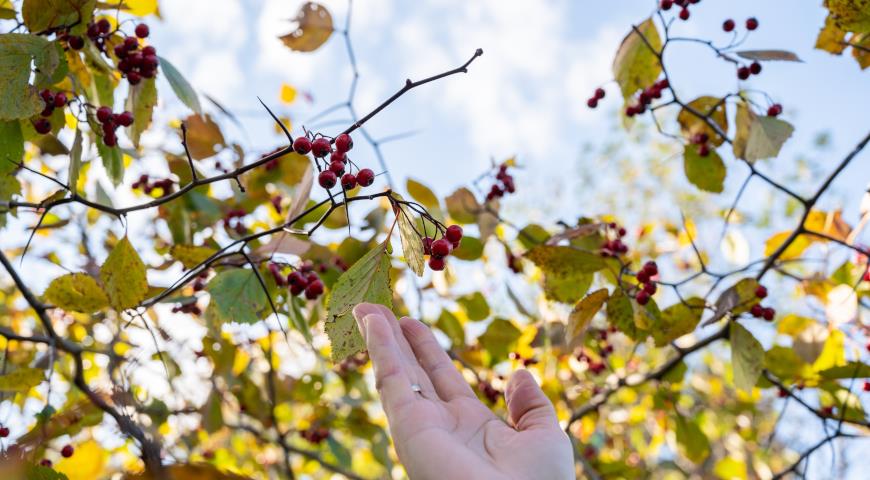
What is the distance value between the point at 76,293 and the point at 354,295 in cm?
84

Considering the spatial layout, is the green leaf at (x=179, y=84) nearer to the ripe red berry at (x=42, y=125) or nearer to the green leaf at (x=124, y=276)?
the ripe red berry at (x=42, y=125)

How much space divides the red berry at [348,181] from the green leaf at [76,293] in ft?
2.70

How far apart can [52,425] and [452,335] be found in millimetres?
1701

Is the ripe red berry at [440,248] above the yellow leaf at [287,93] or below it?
below

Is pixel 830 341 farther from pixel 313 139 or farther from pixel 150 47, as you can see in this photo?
pixel 150 47

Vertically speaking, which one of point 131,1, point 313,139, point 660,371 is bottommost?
point 313,139

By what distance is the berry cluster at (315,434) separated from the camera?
3639 millimetres

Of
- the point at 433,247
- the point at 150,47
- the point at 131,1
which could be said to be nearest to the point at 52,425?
the point at 150,47

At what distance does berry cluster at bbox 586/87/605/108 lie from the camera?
9.71 ft

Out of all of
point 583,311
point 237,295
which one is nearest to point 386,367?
point 237,295

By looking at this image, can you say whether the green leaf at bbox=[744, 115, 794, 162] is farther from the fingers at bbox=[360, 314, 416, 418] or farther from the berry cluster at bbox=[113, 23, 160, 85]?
the berry cluster at bbox=[113, 23, 160, 85]

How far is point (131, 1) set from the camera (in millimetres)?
2301

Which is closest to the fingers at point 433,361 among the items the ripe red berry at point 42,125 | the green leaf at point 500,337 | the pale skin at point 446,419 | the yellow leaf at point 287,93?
the pale skin at point 446,419

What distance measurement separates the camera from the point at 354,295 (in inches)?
60.9
